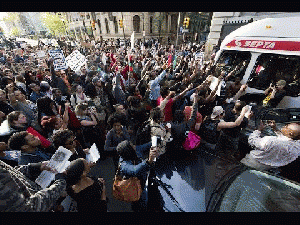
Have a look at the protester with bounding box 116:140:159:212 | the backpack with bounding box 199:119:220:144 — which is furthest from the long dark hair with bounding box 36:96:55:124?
the backpack with bounding box 199:119:220:144

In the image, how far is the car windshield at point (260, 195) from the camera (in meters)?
1.65

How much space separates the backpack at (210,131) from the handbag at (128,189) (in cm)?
156

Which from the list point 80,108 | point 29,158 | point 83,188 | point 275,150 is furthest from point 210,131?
point 29,158

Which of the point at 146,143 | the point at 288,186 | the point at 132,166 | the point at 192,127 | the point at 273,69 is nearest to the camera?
the point at 288,186

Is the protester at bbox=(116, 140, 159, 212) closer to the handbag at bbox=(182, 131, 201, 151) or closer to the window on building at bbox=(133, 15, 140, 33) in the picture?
the handbag at bbox=(182, 131, 201, 151)

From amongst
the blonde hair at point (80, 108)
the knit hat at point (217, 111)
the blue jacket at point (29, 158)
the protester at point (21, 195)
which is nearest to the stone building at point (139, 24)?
the blonde hair at point (80, 108)

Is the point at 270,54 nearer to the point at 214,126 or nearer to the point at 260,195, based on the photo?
the point at 214,126

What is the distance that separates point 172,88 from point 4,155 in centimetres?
362

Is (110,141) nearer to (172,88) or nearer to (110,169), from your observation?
(110,169)

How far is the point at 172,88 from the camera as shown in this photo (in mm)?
4301

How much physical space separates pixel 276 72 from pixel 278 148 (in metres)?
3.61

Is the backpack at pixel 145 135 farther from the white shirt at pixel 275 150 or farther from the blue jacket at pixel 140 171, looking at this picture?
the white shirt at pixel 275 150

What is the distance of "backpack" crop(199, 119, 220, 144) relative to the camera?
2.91 meters
